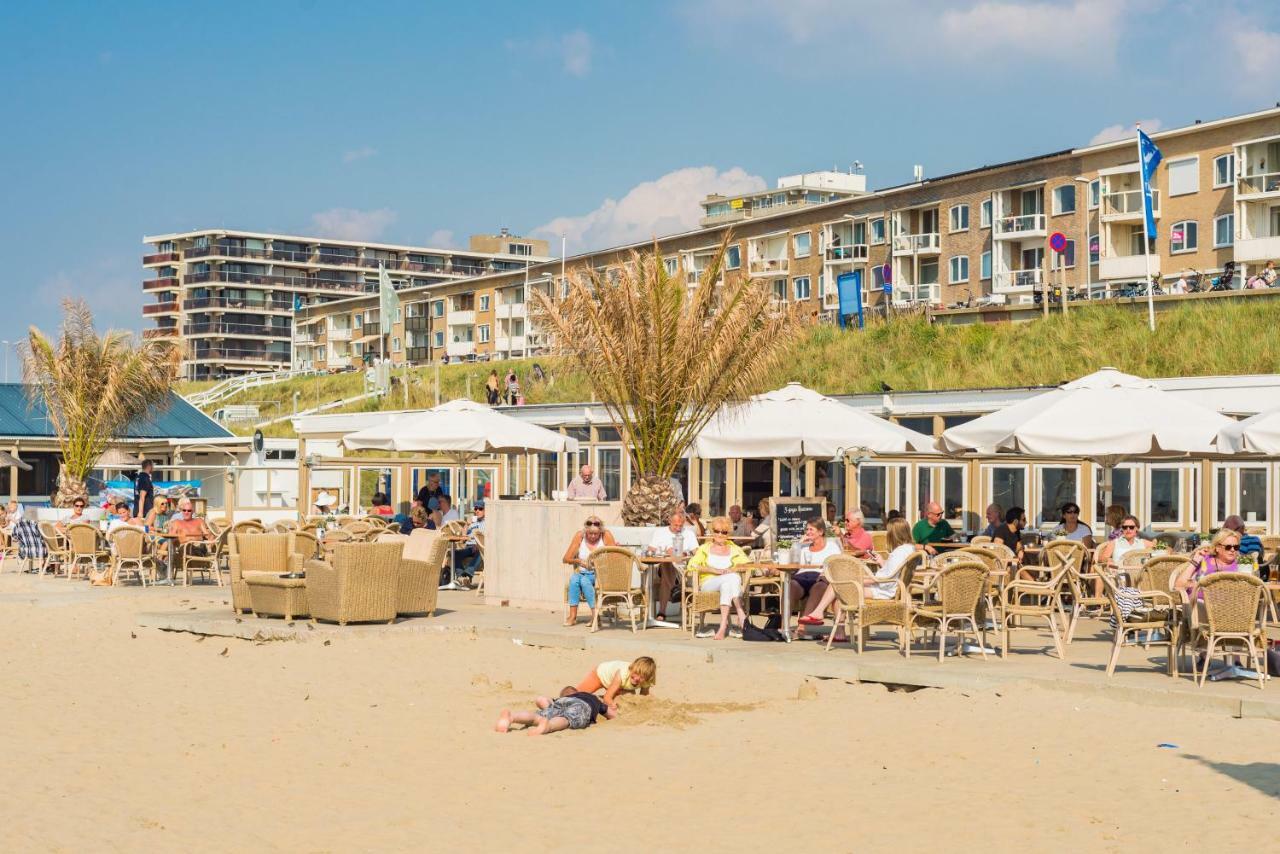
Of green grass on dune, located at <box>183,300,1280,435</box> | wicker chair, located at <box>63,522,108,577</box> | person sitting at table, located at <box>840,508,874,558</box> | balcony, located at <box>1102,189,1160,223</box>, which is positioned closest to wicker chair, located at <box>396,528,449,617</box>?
person sitting at table, located at <box>840,508,874,558</box>

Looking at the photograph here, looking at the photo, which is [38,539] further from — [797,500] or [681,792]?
[681,792]

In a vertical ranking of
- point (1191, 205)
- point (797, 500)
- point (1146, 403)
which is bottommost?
point (797, 500)

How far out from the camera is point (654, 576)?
14039 millimetres

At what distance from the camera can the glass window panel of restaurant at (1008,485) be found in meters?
23.3

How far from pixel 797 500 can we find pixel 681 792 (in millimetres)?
7727

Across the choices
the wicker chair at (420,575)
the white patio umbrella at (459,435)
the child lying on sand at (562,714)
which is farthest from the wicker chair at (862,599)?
the white patio umbrella at (459,435)

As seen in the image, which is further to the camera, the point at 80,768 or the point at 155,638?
the point at 155,638

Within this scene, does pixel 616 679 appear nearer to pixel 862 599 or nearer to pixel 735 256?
pixel 862 599

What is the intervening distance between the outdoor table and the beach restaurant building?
375cm

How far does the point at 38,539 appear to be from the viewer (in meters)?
21.0

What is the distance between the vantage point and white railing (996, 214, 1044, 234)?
5675cm

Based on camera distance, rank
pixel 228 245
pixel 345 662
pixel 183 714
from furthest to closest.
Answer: pixel 228 245
pixel 345 662
pixel 183 714

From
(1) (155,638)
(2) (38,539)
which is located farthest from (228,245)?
(1) (155,638)

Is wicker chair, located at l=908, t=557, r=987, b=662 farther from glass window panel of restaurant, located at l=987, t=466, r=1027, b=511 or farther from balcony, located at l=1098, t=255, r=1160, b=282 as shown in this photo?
balcony, located at l=1098, t=255, r=1160, b=282
